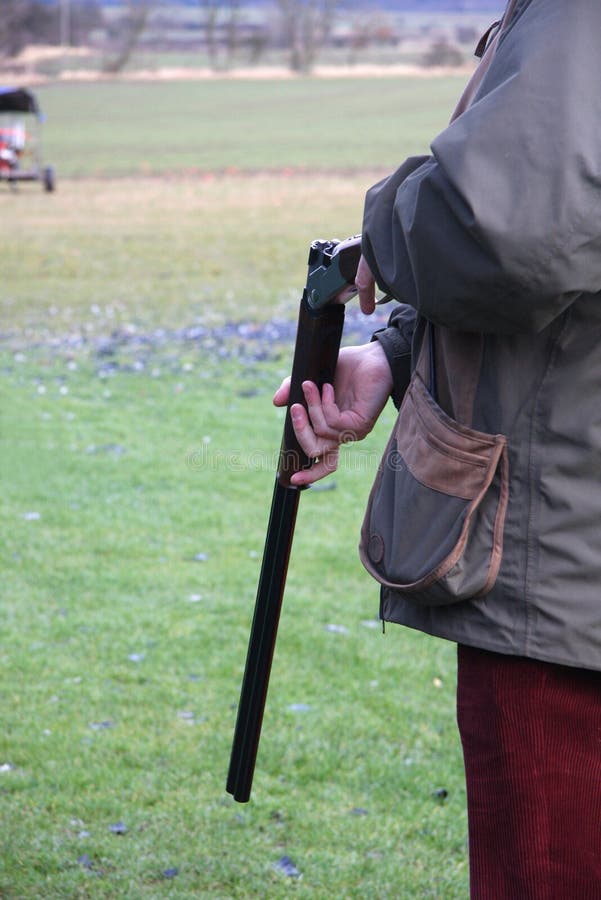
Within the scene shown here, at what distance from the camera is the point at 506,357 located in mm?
1781

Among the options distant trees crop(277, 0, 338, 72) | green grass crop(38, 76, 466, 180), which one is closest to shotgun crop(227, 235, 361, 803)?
green grass crop(38, 76, 466, 180)

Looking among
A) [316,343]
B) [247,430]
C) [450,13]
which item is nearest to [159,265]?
[247,430]

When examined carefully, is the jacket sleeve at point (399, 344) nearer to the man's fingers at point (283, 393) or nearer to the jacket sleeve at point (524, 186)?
the man's fingers at point (283, 393)

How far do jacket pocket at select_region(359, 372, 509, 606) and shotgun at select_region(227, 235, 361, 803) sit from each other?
0.99 ft

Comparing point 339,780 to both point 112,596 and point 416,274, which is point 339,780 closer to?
point 112,596

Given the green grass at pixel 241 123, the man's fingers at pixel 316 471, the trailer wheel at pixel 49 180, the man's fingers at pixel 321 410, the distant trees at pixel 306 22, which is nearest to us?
the man's fingers at pixel 321 410

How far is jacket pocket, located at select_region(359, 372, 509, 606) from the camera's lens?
1801mm

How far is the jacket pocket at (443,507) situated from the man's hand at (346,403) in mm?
362

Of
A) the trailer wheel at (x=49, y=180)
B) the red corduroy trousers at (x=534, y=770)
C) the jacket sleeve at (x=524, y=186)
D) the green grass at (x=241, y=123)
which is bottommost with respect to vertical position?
the green grass at (x=241, y=123)

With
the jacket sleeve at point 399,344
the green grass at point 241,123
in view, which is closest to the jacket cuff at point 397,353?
the jacket sleeve at point 399,344

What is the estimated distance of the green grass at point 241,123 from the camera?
32750 millimetres

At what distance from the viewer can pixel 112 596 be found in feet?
17.9

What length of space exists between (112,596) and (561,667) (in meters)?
3.82

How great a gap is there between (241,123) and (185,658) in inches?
1712
